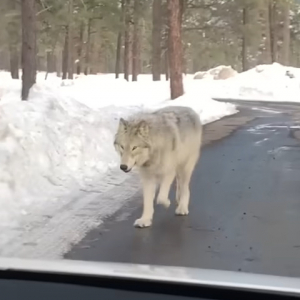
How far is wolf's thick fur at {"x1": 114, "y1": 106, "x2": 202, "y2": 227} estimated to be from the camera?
724cm

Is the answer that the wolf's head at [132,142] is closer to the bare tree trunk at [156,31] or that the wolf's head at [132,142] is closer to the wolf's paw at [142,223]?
the wolf's paw at [142,223]

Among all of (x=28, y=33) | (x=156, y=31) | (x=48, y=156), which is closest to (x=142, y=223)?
(x=48, y=156)

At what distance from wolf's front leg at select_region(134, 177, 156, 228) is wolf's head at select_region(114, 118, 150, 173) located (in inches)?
13.6

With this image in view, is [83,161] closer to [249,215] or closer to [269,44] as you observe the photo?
[249,215]

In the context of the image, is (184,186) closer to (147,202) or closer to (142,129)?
(147,202)

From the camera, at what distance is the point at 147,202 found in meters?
7.59

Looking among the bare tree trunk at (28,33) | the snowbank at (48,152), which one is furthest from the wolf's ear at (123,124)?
the bare tree trunk at (28,33)

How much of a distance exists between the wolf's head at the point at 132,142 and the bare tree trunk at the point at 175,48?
1929cm

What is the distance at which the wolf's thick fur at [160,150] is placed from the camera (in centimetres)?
724

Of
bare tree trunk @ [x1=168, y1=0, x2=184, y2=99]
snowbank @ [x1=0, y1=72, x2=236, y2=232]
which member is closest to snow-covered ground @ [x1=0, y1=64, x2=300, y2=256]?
snowbank @ [x1=0, y1=72, x2=236, y2=232]

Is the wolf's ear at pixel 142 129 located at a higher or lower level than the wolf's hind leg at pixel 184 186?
higher

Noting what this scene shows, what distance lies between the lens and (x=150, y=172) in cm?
748

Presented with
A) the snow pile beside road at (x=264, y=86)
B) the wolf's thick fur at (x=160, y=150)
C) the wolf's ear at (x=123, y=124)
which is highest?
the snow pile beside road at (x=264, y=86)

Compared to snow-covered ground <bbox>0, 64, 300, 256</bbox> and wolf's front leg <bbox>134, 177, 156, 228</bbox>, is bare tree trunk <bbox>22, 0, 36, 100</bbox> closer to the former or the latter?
snow-covered ground <bbox>0, 64, 300, 256</bbox>
